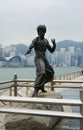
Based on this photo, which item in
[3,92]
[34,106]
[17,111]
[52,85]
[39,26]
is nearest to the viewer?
[17,111]

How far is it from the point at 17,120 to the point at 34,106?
75cm

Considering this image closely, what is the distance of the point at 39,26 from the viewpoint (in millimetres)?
6586

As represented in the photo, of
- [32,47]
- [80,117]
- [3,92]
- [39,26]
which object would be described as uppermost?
[39,26]

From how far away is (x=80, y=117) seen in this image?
10.2 feet

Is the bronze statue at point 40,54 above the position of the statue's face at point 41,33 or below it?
below

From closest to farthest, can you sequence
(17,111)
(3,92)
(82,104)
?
(82,104) → (17,111) → (3,92)

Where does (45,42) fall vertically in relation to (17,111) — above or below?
above

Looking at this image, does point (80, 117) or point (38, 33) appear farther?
point (38, 33)

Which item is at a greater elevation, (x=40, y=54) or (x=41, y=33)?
(x=41, y=33)

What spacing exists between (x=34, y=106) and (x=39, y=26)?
2.00 m

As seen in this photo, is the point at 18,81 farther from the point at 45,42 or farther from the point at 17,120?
the point at 17,120

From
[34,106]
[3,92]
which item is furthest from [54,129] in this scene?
[3,92]

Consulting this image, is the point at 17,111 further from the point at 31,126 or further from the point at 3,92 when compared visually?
the point at 3,92

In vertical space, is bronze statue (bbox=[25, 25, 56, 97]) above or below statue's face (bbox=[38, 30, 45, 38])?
below
